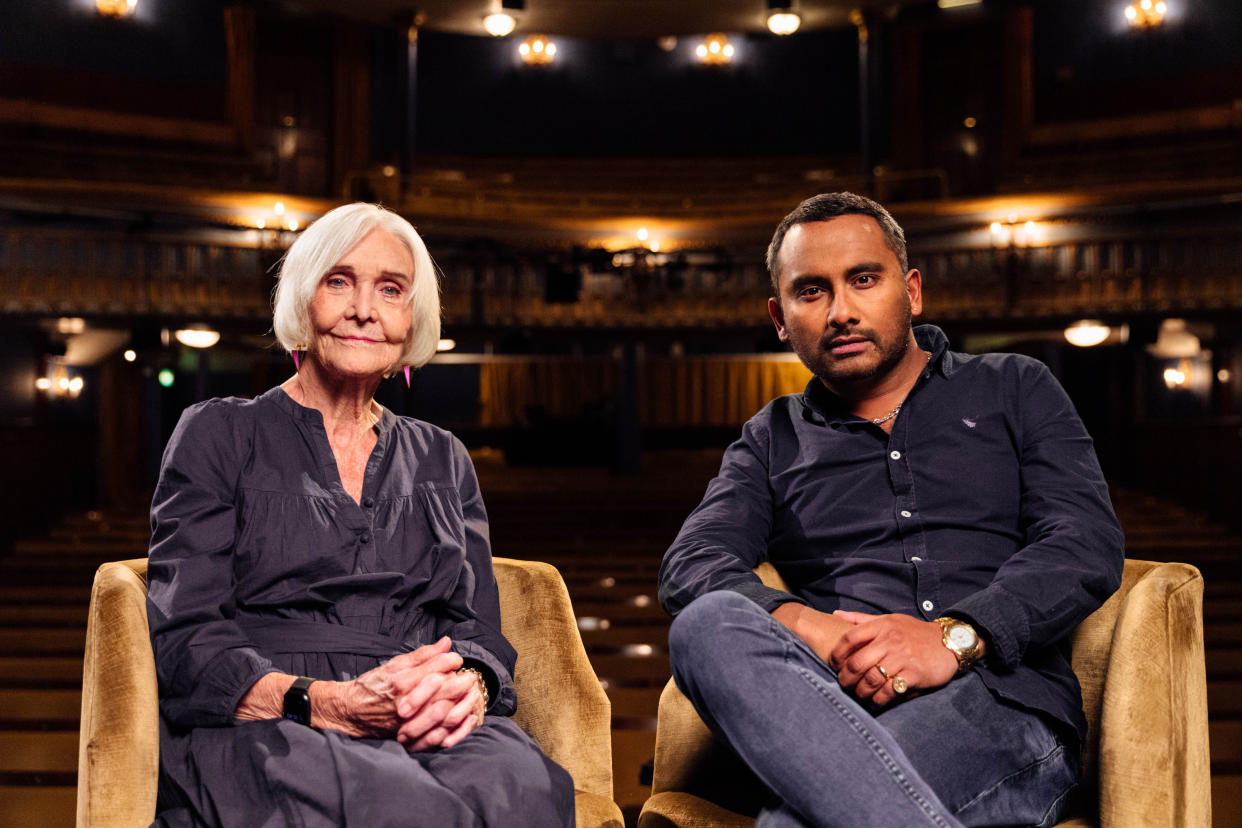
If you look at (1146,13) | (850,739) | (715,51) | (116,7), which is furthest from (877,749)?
(715,51)

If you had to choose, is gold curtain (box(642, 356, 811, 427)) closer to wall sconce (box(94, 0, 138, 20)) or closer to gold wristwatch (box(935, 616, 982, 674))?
wall sconce (box(94, 0, 138, 20))

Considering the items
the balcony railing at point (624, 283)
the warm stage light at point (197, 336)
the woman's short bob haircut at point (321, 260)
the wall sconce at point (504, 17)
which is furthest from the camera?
the wall sconce at point (504, 17)

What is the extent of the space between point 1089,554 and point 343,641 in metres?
1.03

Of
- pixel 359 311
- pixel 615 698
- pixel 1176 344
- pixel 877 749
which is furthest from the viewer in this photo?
pixel 1176 344

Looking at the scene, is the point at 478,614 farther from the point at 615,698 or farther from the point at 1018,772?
the point at 615,698

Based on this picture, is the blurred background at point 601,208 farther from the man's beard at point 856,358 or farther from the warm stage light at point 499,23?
the man's beard at point 856,358

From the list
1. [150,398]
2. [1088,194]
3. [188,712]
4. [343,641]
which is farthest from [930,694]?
[150,398]

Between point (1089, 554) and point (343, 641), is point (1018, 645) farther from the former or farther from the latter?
point (343, 641)

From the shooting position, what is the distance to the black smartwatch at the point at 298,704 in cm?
130

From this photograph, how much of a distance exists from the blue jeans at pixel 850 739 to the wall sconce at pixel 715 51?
47.0 feet

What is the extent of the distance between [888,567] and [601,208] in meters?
10.7

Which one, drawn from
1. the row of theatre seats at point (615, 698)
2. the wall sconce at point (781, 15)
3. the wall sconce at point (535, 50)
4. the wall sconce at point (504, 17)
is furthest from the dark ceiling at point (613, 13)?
the row of theatre seats at point (615, 698)

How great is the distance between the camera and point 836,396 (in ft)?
5.85

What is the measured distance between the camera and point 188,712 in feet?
4.38
